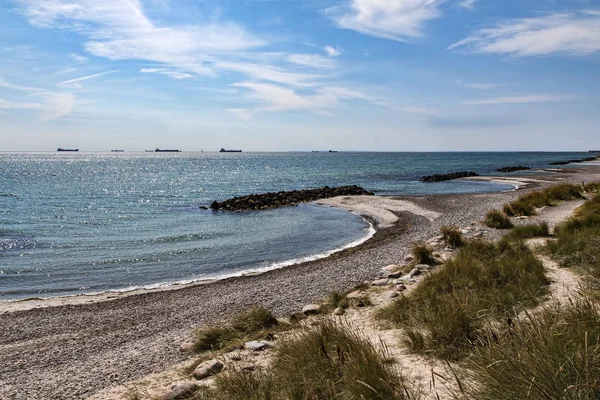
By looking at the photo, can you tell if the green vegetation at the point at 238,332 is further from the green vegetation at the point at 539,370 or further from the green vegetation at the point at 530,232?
the green vegetation at the point at 530,232

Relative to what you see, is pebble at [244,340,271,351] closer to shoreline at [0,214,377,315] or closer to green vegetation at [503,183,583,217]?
shoreline at [0,214,377,315]

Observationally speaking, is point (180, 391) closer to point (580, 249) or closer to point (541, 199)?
point (580, 249)

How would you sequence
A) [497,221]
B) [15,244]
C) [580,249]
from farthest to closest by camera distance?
[15,244], [497,221], [580,249]

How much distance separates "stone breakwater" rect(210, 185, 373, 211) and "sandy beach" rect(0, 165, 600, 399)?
21932 mm

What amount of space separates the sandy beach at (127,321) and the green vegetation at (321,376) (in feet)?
10.4

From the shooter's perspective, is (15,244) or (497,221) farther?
(15,244)

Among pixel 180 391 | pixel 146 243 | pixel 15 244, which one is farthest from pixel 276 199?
pixel 180 391

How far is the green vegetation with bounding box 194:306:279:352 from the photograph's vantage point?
8.20 meters

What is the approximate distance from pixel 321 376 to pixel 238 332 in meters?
3.69

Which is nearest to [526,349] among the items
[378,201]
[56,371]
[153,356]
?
[153,356]

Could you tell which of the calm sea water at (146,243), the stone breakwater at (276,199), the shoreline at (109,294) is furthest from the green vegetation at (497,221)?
the stone breakwater at (276,199)

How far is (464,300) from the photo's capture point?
22.7 feet

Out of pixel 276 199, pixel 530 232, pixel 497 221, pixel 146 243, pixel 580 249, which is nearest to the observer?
pixel 580 249

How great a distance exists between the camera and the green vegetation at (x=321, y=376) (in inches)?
181
